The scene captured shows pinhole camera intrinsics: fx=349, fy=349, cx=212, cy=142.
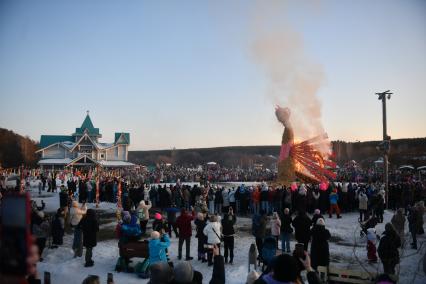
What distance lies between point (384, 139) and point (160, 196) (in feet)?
44.5

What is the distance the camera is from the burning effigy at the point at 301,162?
23078 mm

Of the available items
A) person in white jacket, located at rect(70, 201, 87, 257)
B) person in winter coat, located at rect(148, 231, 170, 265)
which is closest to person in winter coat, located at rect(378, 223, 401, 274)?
person in winter coat, located at rect(148, 231, 170, 265)

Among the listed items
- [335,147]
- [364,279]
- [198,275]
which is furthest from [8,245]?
[335,147]

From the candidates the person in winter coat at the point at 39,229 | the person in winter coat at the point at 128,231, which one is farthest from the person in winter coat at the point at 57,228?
the person in winter coat at the point at 128,231

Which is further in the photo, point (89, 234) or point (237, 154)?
point (237, 154)

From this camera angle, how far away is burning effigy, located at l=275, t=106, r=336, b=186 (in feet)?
75.7

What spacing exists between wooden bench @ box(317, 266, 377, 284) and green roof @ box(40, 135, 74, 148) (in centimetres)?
5593

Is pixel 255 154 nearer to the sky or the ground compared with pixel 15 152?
nearer to the sky

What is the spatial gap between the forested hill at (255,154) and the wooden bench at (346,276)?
59808 mm

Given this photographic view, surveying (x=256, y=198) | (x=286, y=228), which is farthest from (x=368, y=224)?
(x=256, y=198)

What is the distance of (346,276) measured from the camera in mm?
6871

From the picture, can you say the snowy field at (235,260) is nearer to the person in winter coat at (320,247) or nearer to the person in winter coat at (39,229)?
the person in winter coat at (39,229)

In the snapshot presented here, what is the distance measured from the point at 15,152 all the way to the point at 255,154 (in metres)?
58.1

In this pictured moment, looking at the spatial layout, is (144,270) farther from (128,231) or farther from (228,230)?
(228,230)
